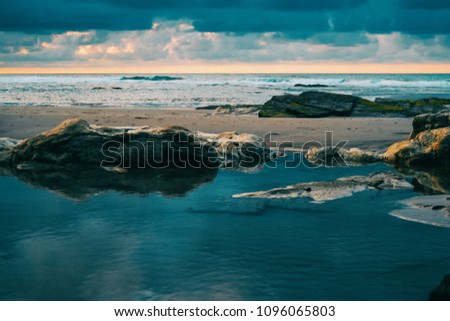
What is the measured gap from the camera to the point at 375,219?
6.85m

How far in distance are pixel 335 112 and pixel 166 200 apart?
608 inches

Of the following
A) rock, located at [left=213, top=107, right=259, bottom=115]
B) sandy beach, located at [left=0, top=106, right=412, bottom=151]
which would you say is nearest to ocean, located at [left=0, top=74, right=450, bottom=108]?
rock, located at [left=213, top=107, right=259, bottom=115]

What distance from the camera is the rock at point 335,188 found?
8.15 meters

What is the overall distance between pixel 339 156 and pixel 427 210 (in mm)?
4856

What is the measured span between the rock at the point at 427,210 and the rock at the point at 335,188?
83 cm

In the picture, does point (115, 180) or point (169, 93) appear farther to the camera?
point (169, 93)

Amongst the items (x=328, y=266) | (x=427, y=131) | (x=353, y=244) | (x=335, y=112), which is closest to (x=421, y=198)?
(x=353, y=244)

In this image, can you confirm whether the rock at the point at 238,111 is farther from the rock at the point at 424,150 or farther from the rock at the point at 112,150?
the rock at the point at 112,150

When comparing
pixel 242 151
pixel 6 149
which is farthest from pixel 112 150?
pixel 242 151

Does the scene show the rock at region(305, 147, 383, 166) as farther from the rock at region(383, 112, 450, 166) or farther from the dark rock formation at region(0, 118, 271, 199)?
the dark rock formation at region(0, 118, 271, 199)

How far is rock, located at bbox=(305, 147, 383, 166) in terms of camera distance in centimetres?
1155

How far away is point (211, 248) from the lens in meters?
5.73

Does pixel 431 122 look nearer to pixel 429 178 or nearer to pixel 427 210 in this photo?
pixel 429 178

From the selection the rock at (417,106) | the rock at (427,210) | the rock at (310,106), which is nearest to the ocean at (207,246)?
the rock at (427,210)
